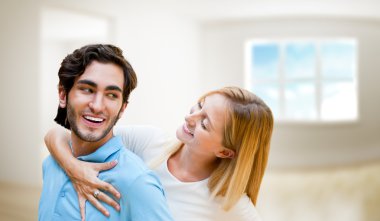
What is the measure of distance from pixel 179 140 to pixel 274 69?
5.70 metres

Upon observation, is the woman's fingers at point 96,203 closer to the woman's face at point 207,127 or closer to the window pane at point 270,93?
the woman's face at point 207,127

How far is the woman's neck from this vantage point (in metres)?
1.43

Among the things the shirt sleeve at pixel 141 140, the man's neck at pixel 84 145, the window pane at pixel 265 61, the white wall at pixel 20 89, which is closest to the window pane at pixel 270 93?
the window pane at pixel 265 61

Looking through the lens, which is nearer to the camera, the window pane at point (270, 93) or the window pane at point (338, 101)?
the window pane at point (270, 93)

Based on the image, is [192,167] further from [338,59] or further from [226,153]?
[338,59]

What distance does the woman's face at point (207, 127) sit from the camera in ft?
4.42

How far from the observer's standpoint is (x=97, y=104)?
1.06 meters

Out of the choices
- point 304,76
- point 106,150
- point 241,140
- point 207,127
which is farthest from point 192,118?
point 304,76

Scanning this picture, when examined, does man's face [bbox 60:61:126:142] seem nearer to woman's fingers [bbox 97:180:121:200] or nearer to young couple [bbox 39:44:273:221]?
young couple [bbox 39:44:273:221]

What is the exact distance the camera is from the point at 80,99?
108 cm

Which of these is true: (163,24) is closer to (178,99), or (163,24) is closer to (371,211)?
(178,99)

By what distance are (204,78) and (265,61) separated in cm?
98

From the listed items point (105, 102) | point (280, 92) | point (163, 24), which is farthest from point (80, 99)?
point (280, 92)

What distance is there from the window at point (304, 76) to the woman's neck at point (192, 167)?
18.4ft
